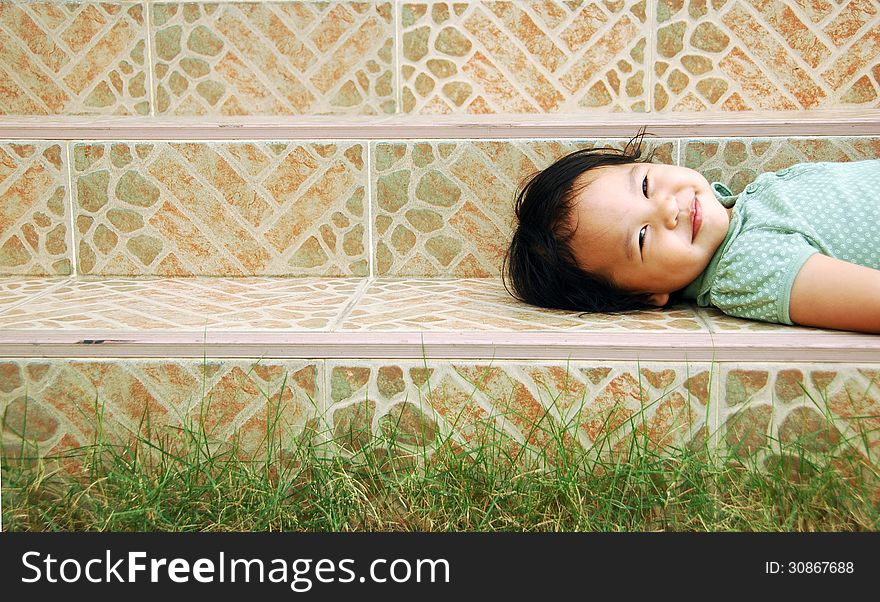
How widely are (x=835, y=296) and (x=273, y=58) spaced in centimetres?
130

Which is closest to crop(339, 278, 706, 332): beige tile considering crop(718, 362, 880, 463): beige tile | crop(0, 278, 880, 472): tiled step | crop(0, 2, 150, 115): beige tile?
crop(0, 278, 880, 472): tiled step

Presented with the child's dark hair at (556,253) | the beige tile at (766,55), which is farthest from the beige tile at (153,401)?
the beige tile at (766,55)

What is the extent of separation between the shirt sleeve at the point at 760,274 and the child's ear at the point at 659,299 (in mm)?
80

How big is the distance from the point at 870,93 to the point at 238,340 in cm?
143

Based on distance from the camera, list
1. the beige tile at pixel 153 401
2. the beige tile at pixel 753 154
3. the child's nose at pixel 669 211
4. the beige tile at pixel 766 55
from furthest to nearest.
→ the beige tile at pixel 766 55, the beige tile at pixel 753 154, the child's nose at pixel 669 211, the beige tile at pixel 153 401

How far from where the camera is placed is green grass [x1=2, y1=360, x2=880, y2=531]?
112 centimetres

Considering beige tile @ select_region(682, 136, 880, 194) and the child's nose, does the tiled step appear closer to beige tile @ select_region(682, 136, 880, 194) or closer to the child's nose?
the child's nose

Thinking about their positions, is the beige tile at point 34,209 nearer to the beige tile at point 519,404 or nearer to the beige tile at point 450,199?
the beige tile at point 450,199

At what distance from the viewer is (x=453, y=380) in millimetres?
1213

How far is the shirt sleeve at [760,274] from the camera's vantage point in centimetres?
128

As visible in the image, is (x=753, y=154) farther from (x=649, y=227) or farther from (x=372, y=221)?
(x=372, y=221)

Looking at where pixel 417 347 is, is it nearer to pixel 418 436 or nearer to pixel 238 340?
pixel 418 436

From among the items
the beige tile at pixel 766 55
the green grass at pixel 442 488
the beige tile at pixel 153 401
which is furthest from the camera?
the beige tile at pixel 766 55

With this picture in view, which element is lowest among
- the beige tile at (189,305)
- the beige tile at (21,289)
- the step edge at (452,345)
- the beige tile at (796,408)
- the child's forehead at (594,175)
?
the beige tile at (796,408)
